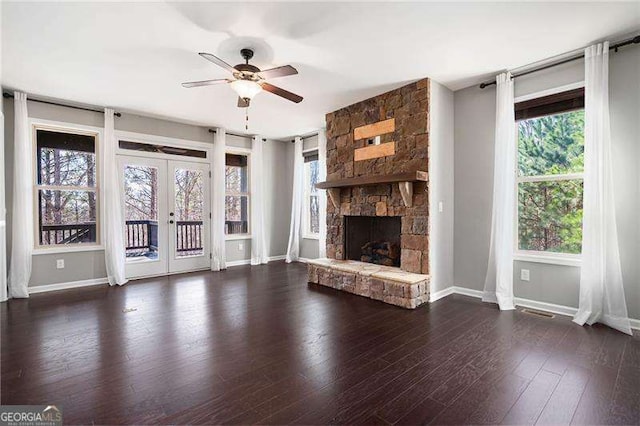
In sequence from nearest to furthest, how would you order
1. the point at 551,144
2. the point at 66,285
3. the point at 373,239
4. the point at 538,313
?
the point at 538,313 → the point at 551,144 → the point at 66,285 → the point at 373,239

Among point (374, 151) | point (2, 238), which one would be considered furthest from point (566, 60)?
point (2, 238)

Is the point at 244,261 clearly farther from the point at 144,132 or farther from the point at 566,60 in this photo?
the point at 566,60

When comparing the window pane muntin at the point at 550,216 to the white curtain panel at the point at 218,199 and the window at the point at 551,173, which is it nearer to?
the window at the point at 551,173

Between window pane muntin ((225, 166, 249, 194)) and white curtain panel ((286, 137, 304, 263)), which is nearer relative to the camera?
window pane muntin ((225, 166, 249, 194))

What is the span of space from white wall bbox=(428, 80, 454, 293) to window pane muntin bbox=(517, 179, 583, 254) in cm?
85

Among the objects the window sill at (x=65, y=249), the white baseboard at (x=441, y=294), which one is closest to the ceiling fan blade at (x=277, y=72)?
the white baseboard at (x=441, y=294)

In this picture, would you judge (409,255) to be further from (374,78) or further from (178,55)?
(178,55)

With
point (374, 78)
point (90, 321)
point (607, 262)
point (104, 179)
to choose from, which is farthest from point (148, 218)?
point (607, 262)

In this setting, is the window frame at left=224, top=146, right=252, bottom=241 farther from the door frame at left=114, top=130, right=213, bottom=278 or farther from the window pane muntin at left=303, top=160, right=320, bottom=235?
the window pane muntin at left=303, top=160, right=320, bottom=235

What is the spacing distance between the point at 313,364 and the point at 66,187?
15.9ft

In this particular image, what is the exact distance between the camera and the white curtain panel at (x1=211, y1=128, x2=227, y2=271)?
19.7 feet

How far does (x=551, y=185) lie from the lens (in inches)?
141

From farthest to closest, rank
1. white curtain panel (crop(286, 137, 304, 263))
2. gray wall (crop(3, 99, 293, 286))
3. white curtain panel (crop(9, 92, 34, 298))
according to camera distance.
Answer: white curtain panel (crop(286, 137, 304, 263)) → gray wall (crop(3, 99, 293, 286)) → white curtain panel (crop(9, 92, 34, 298))

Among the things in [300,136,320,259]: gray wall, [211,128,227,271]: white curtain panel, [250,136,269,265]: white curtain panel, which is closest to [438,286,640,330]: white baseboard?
[300,136,320,259]: gray wall
